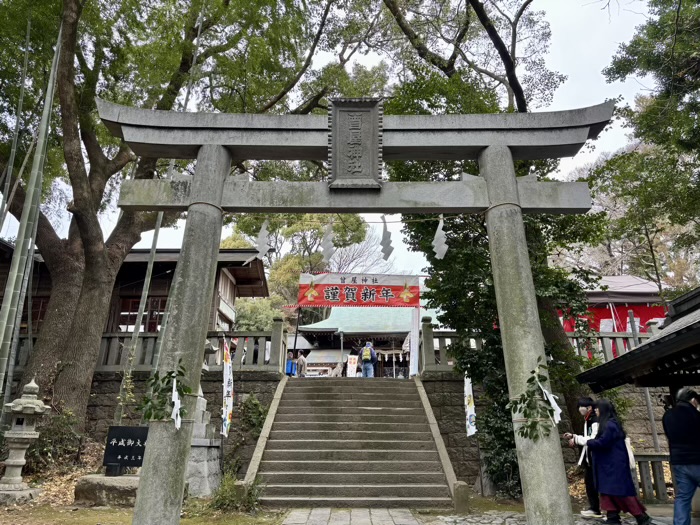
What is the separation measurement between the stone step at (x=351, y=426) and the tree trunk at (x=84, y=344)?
377 cm

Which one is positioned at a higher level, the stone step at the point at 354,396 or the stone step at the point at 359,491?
the stone step at the point at 354,396

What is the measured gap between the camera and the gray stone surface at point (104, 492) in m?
6.46

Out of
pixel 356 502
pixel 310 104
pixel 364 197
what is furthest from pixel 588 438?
pixel 310 104

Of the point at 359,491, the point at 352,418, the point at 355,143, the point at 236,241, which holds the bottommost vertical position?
the point at 359,491

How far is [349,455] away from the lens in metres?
8.20

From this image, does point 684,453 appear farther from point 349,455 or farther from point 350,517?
point 349,455

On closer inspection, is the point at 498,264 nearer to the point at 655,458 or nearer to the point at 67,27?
the point at 655,458

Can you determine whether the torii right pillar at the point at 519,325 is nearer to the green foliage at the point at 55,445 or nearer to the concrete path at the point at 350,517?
the concrete path at the point at 350,517

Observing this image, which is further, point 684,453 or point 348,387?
point 348,387

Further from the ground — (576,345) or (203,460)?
(576,345)

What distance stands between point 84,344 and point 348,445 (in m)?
5.60

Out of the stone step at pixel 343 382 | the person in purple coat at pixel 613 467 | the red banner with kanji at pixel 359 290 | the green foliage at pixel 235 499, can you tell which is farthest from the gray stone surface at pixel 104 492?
the red banner with kanji at pixel 359 290

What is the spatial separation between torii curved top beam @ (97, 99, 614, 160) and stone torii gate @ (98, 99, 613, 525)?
1 centimetres

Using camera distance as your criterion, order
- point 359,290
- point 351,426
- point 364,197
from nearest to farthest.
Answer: point 364,197 < point 351,426 < point 359,290
